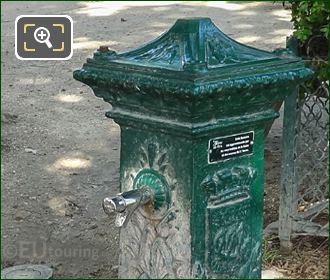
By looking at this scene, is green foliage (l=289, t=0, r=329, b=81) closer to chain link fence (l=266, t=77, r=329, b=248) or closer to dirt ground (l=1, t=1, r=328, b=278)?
chain link fence (l=266, t=77, r=329, b=248)

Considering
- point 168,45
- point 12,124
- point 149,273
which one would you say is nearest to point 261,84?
point 168,45

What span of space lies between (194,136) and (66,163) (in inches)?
127

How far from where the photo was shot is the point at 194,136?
2311 millimetres

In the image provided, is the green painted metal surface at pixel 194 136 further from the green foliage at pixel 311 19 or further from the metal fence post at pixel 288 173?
the green foliage at pixel 311 19

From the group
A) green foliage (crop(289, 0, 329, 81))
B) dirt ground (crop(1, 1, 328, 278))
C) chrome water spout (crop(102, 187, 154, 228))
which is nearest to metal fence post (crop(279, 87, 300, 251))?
dirt ground (crop(1, 1, 328, 278))

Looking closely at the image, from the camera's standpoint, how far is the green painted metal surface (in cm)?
232

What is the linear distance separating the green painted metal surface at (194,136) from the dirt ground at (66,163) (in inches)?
51.2

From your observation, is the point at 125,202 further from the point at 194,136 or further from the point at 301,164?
the point at 301,164

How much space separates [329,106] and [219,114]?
1551mm

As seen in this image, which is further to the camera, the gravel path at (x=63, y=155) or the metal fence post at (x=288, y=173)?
the gravel path at (x=63, y=155)

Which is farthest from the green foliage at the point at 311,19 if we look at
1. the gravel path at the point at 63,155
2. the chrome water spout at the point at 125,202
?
the chrome water spout at the point at 125,202

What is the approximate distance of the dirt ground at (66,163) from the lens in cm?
412

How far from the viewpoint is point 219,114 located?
2.37 meters

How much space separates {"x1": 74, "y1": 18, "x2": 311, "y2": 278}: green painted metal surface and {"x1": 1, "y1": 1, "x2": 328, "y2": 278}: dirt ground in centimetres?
130
